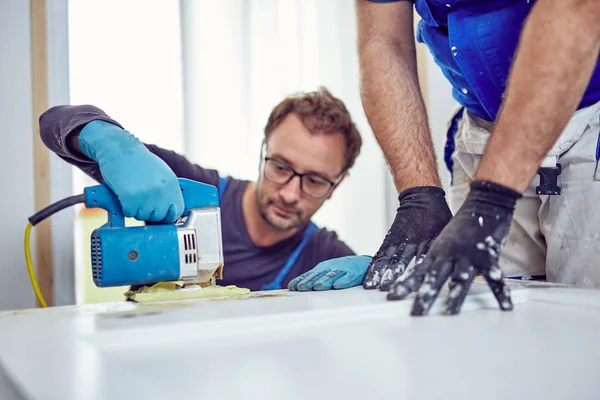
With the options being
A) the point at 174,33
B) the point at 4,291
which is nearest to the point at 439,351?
the point at 4,291

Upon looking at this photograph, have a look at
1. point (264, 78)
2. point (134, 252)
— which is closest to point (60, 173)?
point (264, 78)

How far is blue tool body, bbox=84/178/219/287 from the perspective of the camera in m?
1.09

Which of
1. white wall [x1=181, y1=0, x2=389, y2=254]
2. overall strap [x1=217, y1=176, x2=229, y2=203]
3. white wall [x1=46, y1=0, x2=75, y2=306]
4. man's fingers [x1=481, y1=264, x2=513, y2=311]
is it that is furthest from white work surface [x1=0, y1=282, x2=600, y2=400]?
white wall [x1=181, y1=0, x2=389, y2=254]

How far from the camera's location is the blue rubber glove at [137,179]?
1148mm

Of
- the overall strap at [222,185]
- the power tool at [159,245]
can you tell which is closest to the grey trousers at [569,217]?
the power tool at [159,245]

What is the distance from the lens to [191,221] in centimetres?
118

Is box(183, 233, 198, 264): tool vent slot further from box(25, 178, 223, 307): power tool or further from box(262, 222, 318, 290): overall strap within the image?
box(262, 222, 318, 290): overall strap

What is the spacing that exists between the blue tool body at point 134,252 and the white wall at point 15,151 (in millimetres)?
1243

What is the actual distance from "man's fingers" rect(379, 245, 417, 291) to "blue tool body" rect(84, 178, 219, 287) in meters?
0.41

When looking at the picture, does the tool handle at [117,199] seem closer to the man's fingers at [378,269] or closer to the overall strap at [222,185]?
the man's fingers at [378,269]

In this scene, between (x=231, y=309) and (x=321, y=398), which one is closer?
(x=321, y=398)

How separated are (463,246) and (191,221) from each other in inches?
23.4

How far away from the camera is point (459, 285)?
32.1 inches

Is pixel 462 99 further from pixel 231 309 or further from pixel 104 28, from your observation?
pixel 104 28
